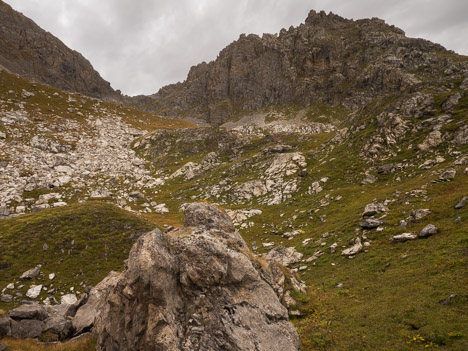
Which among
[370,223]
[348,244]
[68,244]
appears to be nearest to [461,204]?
[370,223]

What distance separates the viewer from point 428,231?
75.2 ft

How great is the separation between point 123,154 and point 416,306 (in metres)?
96.1

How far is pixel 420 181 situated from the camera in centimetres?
3394

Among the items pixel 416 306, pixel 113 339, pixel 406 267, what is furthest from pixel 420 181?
pixel 113 339

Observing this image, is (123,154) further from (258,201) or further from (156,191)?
(258,201)

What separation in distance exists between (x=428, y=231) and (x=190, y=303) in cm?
2411

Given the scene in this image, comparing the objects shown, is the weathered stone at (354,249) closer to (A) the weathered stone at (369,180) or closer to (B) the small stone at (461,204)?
(B) the small stone at (461,204)

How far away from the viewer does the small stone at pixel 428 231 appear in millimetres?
22641

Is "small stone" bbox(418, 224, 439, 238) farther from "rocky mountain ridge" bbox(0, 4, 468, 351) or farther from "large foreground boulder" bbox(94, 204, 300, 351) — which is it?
"large foreground boulder" bbox(94, 204, 300, 351)

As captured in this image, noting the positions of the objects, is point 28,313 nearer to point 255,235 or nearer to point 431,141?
point 255,235

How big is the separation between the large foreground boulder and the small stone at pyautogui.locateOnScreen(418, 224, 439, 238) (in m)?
18.7

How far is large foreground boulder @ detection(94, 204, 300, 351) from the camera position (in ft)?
35.0

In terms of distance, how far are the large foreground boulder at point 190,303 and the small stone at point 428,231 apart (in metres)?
18.7

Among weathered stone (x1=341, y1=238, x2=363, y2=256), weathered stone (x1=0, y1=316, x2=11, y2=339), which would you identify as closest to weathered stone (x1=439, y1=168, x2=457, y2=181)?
weathered stone (x1=341, y1=238, x2=363, y2=256)
